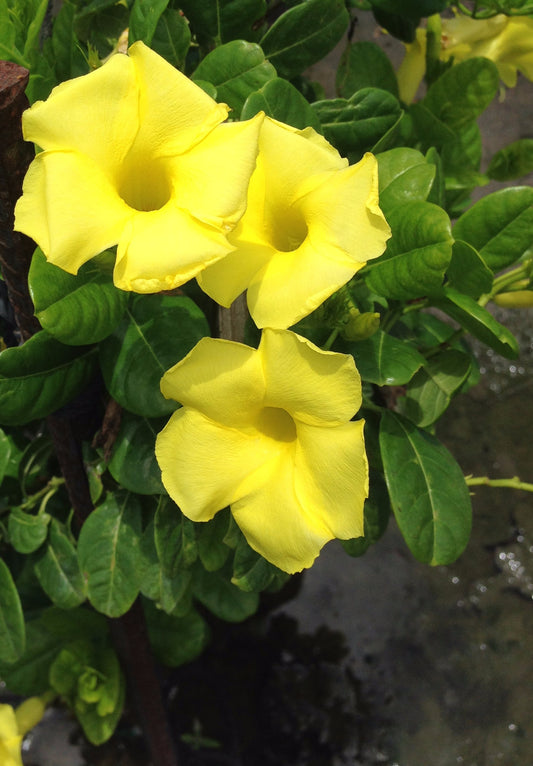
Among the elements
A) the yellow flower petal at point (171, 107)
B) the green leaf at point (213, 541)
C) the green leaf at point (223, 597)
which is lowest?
the green leaf at point (223, 597)

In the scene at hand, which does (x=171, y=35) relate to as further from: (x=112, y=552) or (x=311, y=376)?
(x=112, y=552)

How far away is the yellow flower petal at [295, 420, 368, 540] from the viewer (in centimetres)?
60

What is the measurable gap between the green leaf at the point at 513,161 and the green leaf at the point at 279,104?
14.6 inches

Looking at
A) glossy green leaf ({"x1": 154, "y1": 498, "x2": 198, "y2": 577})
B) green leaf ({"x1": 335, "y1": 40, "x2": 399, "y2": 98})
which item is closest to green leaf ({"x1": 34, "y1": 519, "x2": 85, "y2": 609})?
glossy green leaf ({"x1": 154, "y1": 498, "x2": 198, "y2": 577})

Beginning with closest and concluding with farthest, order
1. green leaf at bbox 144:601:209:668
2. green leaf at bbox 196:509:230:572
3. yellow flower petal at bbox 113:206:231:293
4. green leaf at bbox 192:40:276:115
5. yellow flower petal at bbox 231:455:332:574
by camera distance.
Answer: yellow flower petal at bbox 113:206:231:293 < yellow flower petal at bbox 231:455:332:574 < green leaf at bbox 192:40:276:115 < green leaf at bbox 196:509:230:572 < green leaf at bbox 144:601:209:668

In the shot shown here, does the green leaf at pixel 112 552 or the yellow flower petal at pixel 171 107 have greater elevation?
the yellow flower petal at pixel 171 107

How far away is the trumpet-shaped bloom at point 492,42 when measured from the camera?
97 cm

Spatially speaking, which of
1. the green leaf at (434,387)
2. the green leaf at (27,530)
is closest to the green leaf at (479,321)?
the green leaf at (434,387)

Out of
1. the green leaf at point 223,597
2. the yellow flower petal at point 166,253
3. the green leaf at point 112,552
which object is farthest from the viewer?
the green leaf at point 223,597

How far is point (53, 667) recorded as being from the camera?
1285mm

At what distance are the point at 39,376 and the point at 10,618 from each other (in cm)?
41

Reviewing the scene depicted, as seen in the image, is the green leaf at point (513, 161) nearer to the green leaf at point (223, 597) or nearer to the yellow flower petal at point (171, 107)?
the yellow flower petal at point (171, 107)

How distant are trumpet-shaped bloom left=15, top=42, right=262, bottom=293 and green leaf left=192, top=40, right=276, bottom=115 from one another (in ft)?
0.60

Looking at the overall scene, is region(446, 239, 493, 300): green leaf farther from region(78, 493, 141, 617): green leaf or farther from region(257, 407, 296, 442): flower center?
region(78, 493, 141, 617): green leaf
